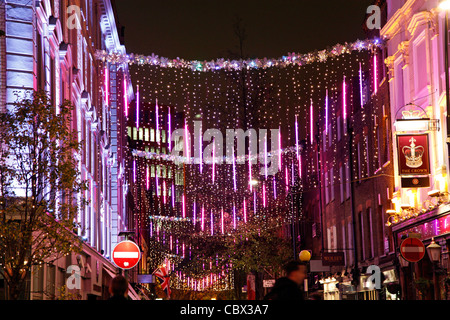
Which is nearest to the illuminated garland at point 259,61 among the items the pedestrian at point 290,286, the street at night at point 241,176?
the street at night at point 241,176

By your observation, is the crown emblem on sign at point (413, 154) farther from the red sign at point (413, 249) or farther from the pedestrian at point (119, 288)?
the pedestrian at point (119, 288)

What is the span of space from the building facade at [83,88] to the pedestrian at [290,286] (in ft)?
28.8

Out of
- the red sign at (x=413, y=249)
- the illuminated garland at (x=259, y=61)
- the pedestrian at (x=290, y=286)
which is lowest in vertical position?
the pedestrian at (x=290, y=286)

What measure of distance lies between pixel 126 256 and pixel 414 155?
8893 millimetres

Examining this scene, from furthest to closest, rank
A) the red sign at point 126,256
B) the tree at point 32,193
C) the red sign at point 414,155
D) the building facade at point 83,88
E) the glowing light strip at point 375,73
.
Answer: the glowing light strip at point 375,73, the red sign at point 414,155, the red sign at point 126,256, the building facade at point 83,88, the tree at point 32,193

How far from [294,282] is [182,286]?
77.8 metres

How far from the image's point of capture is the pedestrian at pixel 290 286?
7863 millimetres

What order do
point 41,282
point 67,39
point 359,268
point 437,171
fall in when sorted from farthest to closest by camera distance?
1. point 359,268
2. point 67,39
3. point 437,171
4. point 41,282

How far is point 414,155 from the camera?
22797 millimetres

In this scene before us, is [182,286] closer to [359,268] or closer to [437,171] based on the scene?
[359,268]

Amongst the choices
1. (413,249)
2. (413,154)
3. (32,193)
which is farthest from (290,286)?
(413,154)

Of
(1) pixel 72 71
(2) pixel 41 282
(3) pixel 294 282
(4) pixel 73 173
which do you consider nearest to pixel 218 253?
(1) pixel 72 71

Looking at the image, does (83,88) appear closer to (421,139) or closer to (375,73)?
(375,73)

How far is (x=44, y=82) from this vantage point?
67.5 ft
